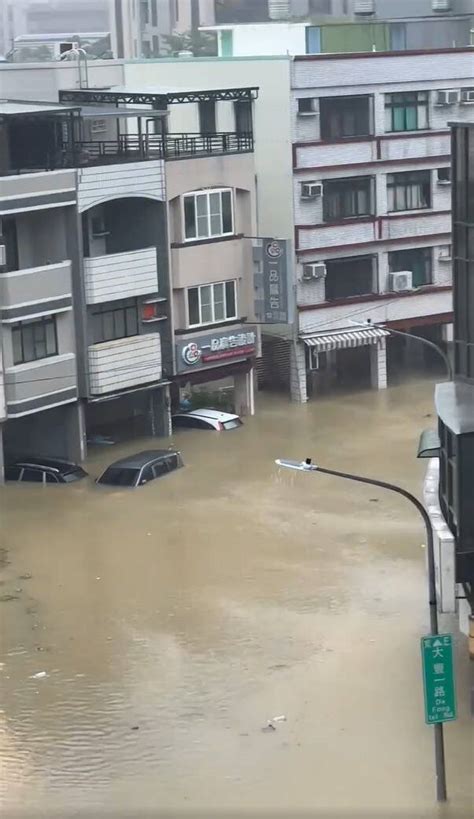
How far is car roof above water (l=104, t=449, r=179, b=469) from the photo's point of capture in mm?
16688

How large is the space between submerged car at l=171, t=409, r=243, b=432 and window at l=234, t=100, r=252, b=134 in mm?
3884

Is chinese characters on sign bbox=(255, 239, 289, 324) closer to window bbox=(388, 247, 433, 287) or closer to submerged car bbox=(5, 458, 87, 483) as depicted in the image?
window bbox=(388, 247, 433, 287)

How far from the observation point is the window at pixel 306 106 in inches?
792

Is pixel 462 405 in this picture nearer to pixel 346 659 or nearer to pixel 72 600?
pixel 346 659

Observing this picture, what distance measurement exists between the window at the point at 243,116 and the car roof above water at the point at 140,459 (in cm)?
505

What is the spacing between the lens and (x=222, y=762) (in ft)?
31.7

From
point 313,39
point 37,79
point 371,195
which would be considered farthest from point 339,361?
point 37,79

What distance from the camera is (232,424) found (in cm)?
1911

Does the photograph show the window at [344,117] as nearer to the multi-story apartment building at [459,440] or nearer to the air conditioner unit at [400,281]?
the air conditioner unit at [400,281]

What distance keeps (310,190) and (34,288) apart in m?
5.05

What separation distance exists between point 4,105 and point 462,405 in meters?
9.65

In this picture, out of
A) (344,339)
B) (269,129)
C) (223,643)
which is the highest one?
(269,129)

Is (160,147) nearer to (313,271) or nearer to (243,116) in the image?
(243,116)

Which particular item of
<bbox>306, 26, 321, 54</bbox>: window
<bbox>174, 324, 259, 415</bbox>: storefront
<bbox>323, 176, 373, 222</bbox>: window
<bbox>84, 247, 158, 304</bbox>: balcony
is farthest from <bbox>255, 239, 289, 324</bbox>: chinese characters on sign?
<bbox>306, 26, 321, 54</bbox>: window
